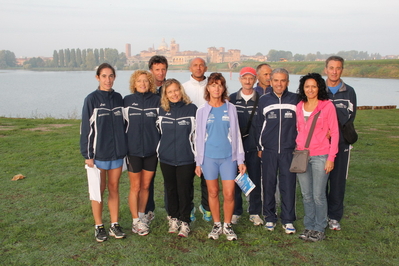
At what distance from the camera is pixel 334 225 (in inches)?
167

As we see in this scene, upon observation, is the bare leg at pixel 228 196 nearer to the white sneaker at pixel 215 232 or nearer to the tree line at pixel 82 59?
the white sneaker at pixel 215 232

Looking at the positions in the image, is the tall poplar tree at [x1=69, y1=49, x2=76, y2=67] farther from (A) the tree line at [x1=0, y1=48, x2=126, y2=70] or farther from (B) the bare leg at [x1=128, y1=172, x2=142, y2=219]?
(B) the bare leg at [x1=128, y1=172, x2=142, y2=219]

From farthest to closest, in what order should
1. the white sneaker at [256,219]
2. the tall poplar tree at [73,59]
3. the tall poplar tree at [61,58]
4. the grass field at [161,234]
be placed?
Result: 1. the tall poplar tree at [61,58]
2. the tall poplar tree at [73,59]
3. the white sneaker at [256,219]
4. the grass field at [161,234]

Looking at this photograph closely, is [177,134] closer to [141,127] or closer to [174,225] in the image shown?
[141,127]

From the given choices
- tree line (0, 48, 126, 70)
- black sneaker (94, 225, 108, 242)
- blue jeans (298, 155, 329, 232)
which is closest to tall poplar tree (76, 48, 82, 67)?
tree line (0, 48, 126, 70)

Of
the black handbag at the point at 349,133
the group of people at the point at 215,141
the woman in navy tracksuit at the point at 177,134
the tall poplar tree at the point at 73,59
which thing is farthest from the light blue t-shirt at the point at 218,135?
the tall poplar tree at the point at 73,59

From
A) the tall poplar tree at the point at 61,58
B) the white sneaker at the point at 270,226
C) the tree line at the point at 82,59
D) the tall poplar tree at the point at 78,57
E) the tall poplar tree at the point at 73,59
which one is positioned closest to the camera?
the white sneaker at the point at 270,226

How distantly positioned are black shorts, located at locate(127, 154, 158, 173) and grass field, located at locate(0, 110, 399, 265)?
0.74 m

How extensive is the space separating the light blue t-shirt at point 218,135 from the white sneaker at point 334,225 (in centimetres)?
157

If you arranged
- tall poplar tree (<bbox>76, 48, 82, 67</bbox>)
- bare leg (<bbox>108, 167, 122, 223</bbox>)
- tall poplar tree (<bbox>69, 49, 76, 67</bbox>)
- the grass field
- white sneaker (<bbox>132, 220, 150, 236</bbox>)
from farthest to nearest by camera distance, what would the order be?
tall poplar tree (<bbox>76, 48, 82, 67</bbox>), tall poplar tree (<bbox>69, 49, 76, 67</bbox>), white sneaker (<bbox>132, 220, 150, 236</bbox>), bare leg (<bbox>108, 167, 122, 223</bbox>), the grass field

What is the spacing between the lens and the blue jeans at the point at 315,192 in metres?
3.90

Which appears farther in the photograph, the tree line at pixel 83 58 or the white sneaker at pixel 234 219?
the tree line at pixel 83 58

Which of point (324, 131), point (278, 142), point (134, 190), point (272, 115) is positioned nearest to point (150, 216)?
point (134, 190)

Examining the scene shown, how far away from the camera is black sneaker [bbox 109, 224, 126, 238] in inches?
157
